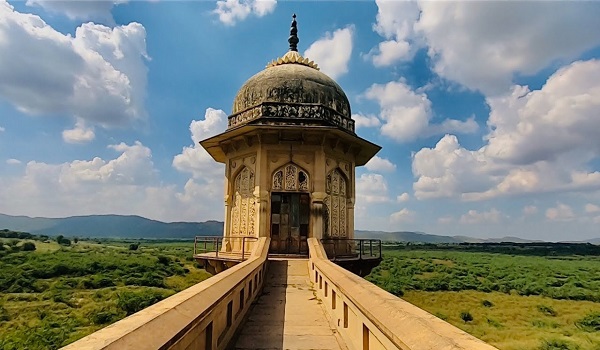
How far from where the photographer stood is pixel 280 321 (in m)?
7.26

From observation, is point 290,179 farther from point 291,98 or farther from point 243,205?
point 291,98

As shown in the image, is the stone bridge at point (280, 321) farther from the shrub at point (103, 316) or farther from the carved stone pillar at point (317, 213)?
the shrub at point (103, 316)

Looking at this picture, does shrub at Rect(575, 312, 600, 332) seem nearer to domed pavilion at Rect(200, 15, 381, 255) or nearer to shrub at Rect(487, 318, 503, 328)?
shrub at Rect(487, 318, 503, 328)

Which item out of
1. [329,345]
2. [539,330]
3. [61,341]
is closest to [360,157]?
[329,345]


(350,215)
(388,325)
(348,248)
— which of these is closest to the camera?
(388,325)

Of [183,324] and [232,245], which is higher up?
[232,245]

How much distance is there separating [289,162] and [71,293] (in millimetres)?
41688

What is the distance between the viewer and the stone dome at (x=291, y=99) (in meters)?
16.5

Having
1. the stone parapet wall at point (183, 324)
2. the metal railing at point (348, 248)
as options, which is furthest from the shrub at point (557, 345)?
the stone parapet wall at point (183, 324)

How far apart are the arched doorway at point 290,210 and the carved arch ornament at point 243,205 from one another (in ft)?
3.05

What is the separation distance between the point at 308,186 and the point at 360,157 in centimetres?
450

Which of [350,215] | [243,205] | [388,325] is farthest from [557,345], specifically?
[388,325]

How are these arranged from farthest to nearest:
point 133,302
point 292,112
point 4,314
A: point 133,302 < point 4,314 < point 292,112

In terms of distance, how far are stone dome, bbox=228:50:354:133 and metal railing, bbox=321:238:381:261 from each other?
16.3 ft
